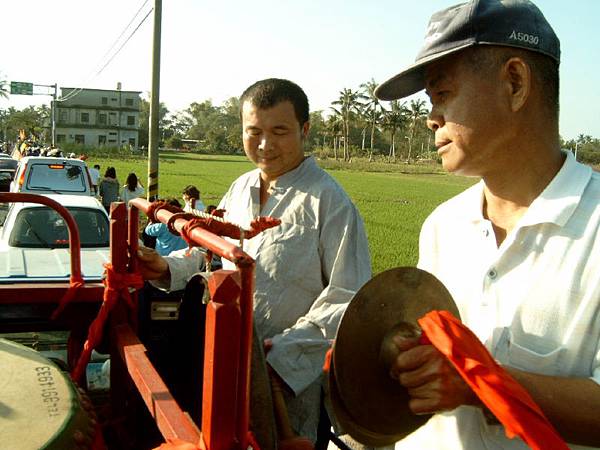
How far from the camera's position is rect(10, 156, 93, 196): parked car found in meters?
10.8

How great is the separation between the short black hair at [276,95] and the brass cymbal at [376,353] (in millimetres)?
1246

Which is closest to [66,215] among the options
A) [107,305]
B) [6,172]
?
[107,305]

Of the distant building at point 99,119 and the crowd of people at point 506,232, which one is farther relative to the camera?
the distant building at point 99,119

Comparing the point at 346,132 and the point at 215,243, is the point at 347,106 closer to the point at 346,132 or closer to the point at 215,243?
the point at 346,132

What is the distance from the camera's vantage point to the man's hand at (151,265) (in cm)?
243

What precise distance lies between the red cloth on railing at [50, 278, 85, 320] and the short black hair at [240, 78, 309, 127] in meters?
1.17

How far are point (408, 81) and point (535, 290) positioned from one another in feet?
2.30

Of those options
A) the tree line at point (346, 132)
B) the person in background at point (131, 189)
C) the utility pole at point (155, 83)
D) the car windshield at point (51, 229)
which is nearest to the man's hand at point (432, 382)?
the car windshield at point (51, 229)

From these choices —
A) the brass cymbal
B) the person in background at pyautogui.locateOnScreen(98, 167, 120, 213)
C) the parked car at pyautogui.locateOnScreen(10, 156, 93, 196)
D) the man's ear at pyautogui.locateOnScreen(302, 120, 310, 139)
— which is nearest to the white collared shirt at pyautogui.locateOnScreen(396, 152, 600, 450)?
the brass cymbal

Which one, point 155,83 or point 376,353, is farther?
point 155,83

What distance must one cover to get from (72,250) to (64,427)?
147 centimetres

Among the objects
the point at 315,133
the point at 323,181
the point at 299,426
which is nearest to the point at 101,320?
the point at 299,426

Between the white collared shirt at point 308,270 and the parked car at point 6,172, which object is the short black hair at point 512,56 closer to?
the white collared shirt at point 308,270

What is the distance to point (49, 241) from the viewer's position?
20.3 feet
